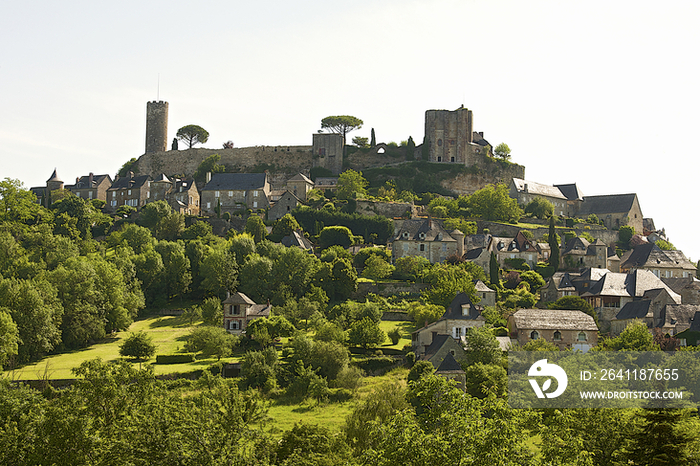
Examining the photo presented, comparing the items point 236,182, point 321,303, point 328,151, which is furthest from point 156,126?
point 321,303

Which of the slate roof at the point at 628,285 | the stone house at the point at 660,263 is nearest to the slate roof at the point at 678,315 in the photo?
the slate roof at the point at 628,285

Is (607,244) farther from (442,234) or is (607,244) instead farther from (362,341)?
(362,341)

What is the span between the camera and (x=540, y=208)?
90438mm

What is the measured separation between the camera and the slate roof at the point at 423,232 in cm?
7456

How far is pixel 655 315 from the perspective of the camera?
5738cm

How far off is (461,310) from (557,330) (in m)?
6.86

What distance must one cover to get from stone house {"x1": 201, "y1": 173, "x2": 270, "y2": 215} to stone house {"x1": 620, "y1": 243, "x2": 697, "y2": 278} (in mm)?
39096

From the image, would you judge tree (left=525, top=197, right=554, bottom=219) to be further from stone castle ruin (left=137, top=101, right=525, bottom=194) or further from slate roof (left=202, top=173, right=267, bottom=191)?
slate roof (left=202, top=173, right=267, bottom=191)

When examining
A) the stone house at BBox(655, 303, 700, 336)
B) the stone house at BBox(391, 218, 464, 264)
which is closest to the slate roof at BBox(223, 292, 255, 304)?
the stone house at BBox(391, 218, 464, 264)

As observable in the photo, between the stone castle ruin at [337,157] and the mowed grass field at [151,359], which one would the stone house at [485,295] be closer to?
the mowed grass field at [151,359]

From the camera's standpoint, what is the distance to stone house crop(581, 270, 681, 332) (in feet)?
200

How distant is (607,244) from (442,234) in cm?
2126

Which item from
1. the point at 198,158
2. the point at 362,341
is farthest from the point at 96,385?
the point at 198,158

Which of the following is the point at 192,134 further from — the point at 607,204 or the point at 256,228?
the point at 607,204
